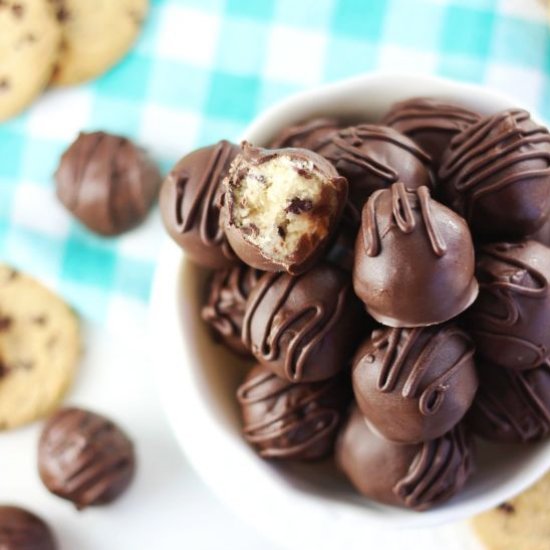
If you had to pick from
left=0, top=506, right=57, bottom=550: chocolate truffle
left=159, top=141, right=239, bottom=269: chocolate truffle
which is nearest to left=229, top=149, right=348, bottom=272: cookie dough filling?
left=159, top=141, right=239, bottom=269: chocolate truffle

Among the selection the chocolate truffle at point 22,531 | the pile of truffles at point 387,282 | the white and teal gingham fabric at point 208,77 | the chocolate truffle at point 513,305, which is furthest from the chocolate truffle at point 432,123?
the chocolate truffle at point 22,531

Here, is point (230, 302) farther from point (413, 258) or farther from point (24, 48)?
point (24, 48)

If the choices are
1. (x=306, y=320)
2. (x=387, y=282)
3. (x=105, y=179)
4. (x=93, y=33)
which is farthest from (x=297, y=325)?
(x=93, y=33)

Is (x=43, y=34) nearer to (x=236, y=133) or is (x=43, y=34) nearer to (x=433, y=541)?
(x=236, y=133)

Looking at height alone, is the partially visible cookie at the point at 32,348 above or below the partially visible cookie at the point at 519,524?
above

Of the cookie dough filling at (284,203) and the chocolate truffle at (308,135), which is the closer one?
the cookie dough filling at (284,203)

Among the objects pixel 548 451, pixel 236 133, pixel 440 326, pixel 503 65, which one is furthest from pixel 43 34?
pixel 548 451

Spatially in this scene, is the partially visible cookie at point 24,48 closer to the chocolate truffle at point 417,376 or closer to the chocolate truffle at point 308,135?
the chocolate truffle at point 308,135
